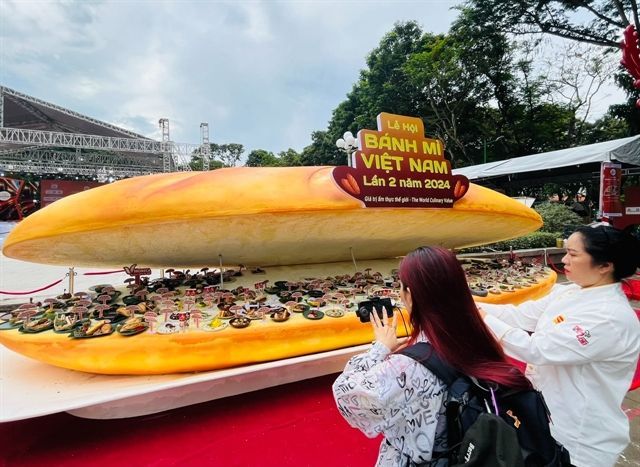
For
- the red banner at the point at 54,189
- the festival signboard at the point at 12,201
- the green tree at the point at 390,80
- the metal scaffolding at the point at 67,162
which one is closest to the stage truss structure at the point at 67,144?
the metal scaffolding at the point at 67,162

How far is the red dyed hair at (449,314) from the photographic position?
0.88 m

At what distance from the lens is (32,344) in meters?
1.81

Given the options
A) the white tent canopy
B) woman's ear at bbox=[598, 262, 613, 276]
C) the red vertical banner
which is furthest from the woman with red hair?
the white tent canopy

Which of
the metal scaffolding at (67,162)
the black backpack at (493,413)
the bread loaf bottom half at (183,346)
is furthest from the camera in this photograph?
the metal scaffolding at (67,162)

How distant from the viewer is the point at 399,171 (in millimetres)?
2615

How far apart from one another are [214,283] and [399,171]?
1.84 metres

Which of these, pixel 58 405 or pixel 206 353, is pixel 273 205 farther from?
pixel 58 405

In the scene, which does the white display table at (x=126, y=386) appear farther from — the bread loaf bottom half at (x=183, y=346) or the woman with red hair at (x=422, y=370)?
the woman with red hair at (x=422, y=370)

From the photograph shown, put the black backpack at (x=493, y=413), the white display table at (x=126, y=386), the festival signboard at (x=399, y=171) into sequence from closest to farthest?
the black backpack at (x=493, y=413) < the white display table at (x=126, y=386) < the festival signboard at (x=399, y=171)

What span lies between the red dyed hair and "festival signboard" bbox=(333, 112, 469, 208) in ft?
4.70

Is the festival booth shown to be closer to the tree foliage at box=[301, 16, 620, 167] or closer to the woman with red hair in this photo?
the woman with red hair

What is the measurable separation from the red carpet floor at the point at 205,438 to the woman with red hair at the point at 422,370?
0.91 meters

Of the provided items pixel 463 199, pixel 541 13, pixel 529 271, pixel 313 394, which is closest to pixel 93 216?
pixel 313 394

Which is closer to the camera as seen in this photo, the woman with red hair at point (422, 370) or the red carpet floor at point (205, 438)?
the woman with red hair at point (422, 370)
